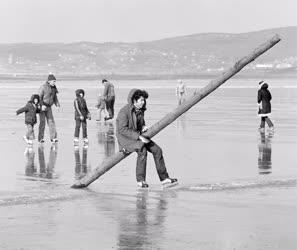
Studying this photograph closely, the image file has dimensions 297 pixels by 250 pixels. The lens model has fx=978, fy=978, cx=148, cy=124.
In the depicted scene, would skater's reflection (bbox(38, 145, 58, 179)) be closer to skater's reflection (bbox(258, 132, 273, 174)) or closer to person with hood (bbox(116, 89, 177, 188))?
person with hood (bbox(116, 89, 177, 188))

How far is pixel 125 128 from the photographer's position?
1370 centimetres

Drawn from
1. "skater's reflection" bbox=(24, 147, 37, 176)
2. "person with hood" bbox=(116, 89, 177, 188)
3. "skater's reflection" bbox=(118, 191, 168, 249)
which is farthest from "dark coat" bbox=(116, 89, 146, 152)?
"skater's reflection" bbox=(24, 147, 37, 176)

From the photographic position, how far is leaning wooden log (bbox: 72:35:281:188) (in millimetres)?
12773

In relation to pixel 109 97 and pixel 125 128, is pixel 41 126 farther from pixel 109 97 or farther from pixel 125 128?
pixel 109 97

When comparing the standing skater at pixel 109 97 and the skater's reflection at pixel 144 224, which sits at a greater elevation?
the standing skater at pixel 109 97

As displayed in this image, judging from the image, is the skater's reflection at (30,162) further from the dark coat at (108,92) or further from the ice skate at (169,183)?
the dark coat at (108,92)

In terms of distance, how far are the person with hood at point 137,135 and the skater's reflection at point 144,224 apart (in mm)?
1035

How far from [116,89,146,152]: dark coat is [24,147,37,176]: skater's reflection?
9.26 ft

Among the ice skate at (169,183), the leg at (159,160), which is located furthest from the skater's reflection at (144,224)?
the leg at (159,160)

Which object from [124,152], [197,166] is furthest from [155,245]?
[197,166]

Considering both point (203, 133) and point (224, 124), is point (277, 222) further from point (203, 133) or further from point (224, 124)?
point (224, 124)

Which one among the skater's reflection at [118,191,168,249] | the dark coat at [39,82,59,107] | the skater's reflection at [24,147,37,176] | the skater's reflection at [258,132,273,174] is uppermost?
the dark coat at [39,82,59,107]

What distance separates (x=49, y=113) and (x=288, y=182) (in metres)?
9.73

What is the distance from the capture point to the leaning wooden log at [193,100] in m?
12.8
